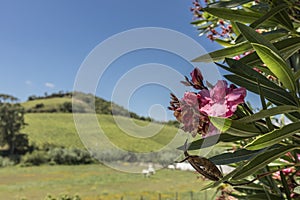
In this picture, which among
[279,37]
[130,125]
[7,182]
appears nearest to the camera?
[130,125]

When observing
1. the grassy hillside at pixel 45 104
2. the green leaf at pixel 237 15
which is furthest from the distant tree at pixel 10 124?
the green leaf at pixel 237 15

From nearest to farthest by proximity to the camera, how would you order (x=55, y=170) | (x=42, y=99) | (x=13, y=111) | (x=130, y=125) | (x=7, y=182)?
(x=130, y=125), (x=7, y=182), (x=55, y=170), (x=13, y=111), (x=42, y=99)

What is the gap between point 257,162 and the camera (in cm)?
49

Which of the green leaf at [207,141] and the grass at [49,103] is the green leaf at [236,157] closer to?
the green leaf at [207,141]

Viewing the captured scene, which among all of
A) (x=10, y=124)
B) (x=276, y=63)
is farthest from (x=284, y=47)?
(x=10, y=124)

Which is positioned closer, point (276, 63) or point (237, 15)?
point (276, 63)

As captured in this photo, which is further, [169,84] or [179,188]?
[179,188]

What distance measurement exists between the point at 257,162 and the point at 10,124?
26.6 metres

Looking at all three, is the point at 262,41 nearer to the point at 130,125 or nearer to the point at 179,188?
the point at 130,125

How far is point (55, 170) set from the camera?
714 inches

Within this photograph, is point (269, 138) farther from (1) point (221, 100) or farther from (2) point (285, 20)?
(2) point (285, 20)

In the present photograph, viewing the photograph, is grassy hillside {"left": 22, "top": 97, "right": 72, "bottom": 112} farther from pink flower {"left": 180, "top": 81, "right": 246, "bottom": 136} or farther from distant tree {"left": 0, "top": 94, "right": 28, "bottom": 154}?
pink flower {"left": 180, "top": 81, "right": 246, "bottom": 136}

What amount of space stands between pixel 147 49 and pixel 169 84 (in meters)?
0.07

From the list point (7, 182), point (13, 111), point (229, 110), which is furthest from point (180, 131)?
point (13, 111)
